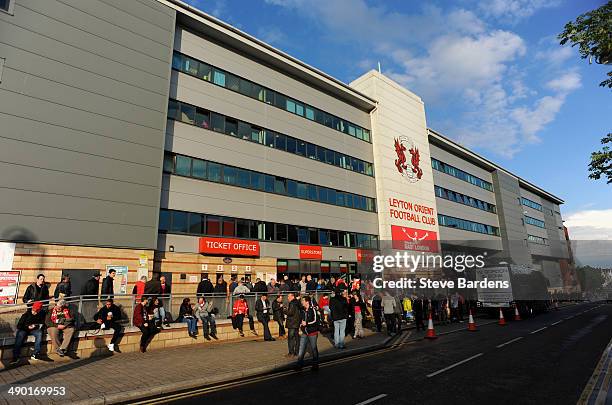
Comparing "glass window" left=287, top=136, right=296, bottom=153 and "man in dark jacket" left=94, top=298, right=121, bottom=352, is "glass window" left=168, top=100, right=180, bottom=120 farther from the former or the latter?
"man in dark jacket" left=94, top=298, right=121, bottom=352

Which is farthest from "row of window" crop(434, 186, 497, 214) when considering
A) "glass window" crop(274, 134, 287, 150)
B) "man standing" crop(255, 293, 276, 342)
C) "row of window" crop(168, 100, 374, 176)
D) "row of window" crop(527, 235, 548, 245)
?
"man standing" crop(255, 293, 276, 342)

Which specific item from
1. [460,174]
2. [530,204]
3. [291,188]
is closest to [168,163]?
[291,188]

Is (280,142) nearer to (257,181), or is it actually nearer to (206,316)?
(257,181)

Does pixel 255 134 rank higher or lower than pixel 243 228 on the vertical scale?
higher

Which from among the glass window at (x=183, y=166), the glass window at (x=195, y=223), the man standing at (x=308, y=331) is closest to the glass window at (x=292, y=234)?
the glass window at (x=195, y=223)

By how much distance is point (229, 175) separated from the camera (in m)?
23.2

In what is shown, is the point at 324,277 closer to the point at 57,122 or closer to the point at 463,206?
the point at 57,122

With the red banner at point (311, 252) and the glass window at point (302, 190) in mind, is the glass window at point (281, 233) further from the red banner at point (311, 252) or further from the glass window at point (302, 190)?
the glass window at point (302, 190)

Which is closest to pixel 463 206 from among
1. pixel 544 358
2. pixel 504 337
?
pixel 504 337

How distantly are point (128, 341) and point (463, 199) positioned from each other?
4639cm

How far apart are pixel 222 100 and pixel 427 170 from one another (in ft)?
85.1

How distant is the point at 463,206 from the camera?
4825 cm

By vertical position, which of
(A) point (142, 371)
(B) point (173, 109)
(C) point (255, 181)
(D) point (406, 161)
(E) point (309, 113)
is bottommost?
(A) point (142, 371)

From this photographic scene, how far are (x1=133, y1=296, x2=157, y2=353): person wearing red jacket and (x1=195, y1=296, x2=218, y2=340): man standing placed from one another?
1.97 meters
